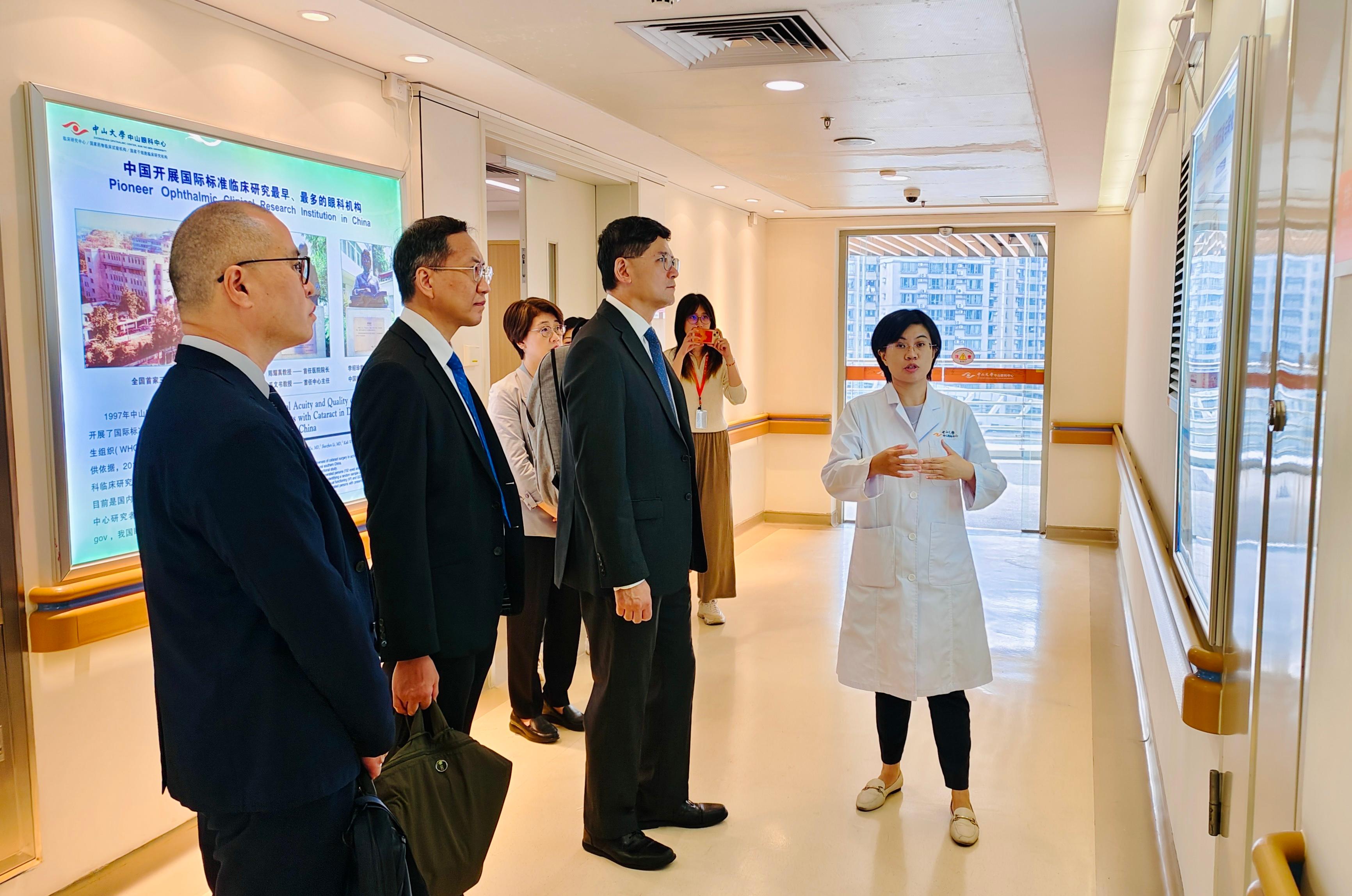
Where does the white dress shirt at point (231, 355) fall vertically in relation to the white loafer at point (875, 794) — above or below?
above

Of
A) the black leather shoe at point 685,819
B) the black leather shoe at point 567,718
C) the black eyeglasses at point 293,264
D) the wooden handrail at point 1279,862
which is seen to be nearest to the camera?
the wooden handrail at point 1279,862

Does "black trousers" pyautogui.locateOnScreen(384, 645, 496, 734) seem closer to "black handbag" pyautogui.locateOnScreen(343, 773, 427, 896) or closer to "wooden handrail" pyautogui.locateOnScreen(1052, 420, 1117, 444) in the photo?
"black handbag" pyautogui.locateOnScreen(343, 773, 427, 896)

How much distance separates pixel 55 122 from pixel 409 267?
1.08 meters

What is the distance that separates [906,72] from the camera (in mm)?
3643

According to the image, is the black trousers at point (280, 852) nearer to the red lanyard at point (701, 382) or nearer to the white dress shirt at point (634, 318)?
the white dress shirt at point (634, 318)

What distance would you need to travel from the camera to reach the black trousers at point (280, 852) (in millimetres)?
1595

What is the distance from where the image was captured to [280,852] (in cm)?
160

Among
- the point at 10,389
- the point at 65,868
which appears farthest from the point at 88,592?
the point at 65,868

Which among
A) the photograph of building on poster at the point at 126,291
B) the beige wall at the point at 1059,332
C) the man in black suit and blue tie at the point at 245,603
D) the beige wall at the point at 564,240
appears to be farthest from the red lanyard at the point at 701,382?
the man in black suit and blue tie at the point at 245,603

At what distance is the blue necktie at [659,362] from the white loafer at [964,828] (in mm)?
1559

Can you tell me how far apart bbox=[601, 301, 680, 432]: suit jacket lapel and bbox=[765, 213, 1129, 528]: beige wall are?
5076mm

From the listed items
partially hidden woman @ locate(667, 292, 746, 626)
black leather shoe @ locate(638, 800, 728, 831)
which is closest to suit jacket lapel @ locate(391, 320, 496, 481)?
black leather shoe @ locate(638, 800, 728, 831)

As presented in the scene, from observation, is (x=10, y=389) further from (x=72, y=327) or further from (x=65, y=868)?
(x=65, y=868)

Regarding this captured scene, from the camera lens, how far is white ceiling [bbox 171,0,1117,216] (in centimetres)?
301
